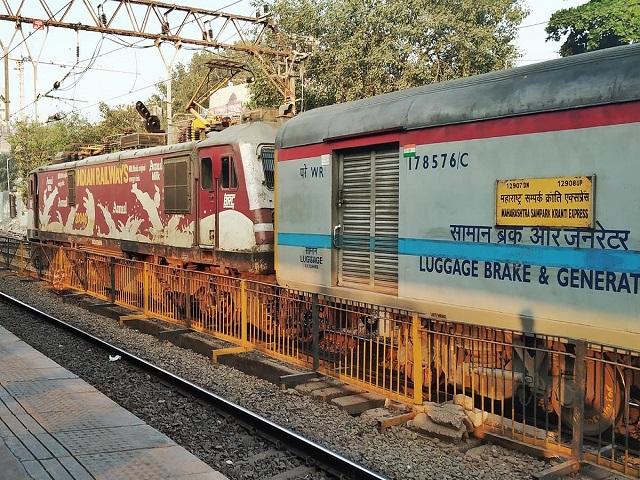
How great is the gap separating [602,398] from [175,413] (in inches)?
178

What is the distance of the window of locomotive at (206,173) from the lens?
40.1 feet

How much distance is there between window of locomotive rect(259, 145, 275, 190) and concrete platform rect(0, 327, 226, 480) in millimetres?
4645

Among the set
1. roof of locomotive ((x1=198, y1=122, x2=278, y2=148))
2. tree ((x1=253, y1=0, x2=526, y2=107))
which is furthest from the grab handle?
tree ((x1=253, y1=0, x2=526, y2=107))

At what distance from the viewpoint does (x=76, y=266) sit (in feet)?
55.7

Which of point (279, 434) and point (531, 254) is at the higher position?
point (531, 254)

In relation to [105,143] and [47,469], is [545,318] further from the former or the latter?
[105,143]

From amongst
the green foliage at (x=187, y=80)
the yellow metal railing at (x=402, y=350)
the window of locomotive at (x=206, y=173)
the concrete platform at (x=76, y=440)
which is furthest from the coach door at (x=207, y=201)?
the green foliage at (x=187, y=80)

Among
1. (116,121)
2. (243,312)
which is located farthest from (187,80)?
(243,312)

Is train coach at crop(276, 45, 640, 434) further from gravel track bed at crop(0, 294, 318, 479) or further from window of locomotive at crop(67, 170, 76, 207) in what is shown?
window of locomotive at crop(67, 170, 76, 207)

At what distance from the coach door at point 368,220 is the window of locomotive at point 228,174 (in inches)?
124

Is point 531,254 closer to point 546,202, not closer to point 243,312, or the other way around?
point 546,202

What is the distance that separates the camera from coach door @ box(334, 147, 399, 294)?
808 centimetres

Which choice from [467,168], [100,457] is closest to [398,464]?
[100,457]

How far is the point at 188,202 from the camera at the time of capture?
41.9 ft
